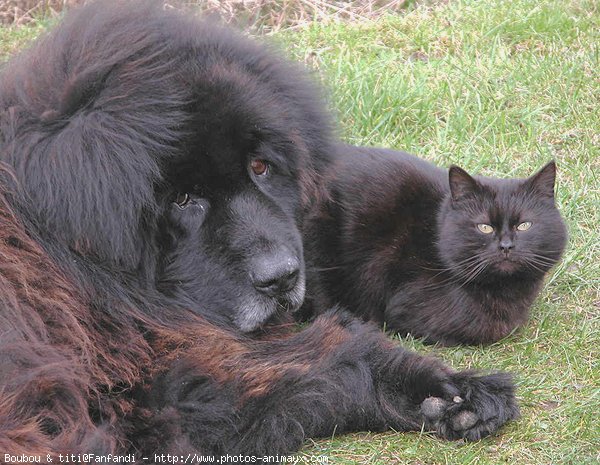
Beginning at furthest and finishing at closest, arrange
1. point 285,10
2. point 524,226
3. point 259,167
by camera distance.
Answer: point 285,10 < point 524,226 < point 259,167

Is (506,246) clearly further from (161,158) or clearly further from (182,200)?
(161,158)

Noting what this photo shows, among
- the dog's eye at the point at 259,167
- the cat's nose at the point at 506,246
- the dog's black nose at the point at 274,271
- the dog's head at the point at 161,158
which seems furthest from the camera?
the cat's nose at the point at 506,246

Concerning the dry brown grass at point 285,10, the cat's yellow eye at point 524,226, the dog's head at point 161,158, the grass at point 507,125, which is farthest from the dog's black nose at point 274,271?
the dry brown grass at point 285,10

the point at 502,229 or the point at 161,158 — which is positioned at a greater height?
the point at 161,158

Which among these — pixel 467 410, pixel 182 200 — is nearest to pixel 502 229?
pixel 467 410

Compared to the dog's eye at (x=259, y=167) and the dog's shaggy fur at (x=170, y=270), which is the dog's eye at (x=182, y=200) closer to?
the dog's shaggy fur at (x=170, y=270)

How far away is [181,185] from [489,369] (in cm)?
178

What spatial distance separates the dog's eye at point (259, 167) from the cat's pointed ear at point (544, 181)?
1749 millimetres

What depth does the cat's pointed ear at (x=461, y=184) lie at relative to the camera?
4770 millimetres

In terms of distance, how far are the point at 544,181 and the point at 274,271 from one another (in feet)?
6.60

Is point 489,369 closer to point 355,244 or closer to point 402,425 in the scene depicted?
point 402,425

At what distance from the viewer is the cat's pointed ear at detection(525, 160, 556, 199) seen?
4.75 m

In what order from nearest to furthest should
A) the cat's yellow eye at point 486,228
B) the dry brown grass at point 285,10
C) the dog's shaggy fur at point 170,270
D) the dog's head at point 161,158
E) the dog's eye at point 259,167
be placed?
1. the dog's shaggy fur at point 170,270
2. the dog's head at point 161,158
3. the dog's eye at point 259,167
4. the cat's yellow eye at point 486,228
5. the dry brown grass at point 285,10

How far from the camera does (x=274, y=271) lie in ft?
11.4
